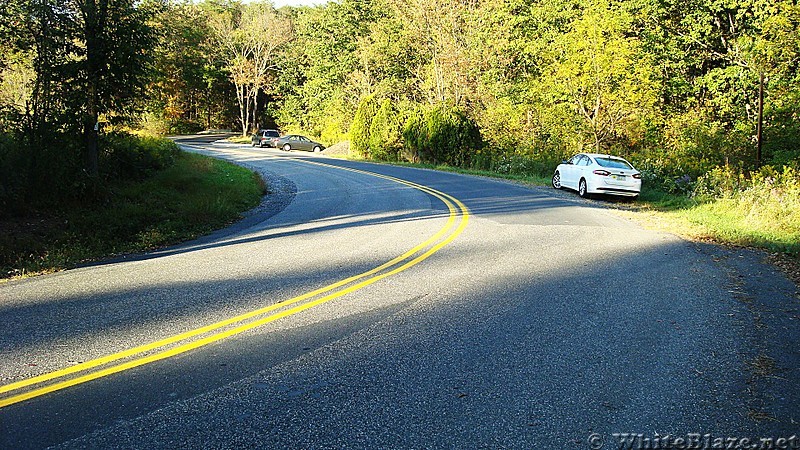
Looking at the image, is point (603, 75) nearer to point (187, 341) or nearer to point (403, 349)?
point (403, 349)

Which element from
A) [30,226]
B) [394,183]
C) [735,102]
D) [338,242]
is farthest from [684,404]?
[735,102]

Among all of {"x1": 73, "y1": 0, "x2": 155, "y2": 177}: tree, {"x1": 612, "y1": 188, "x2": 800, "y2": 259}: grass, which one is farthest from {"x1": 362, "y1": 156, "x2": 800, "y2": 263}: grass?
{"x1": 73, "y1": 0, "x2": 155, "y2": 177}: tree

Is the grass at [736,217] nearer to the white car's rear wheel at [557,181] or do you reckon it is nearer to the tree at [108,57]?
the white car's rear wheel at [557,181]

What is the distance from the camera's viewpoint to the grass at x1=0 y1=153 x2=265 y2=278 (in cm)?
845

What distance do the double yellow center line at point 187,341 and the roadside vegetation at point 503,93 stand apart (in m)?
6.90

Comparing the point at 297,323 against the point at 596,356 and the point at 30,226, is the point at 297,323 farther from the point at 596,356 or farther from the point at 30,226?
the point at 30,226

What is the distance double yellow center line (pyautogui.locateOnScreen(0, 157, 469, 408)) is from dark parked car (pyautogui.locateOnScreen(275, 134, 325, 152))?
43683mm

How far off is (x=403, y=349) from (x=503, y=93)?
32433 mm

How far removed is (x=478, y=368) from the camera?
4.18m

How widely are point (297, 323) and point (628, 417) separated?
2929 mm

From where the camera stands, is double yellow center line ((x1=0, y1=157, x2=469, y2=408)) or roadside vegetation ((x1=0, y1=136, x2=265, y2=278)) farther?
roadside vegetation ((x1=0, y1=136, x2=265, y2=278))

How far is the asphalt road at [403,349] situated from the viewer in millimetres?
3340

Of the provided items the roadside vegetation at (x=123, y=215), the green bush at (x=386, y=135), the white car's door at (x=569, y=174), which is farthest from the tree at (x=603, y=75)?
the roadside vegetation at (x=123, y=215)

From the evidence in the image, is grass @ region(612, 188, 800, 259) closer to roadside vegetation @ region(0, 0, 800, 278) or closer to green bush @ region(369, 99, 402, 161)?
roadside vegetation @ region(0, 0, 800, 278)
